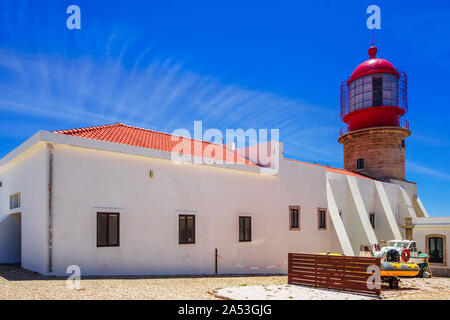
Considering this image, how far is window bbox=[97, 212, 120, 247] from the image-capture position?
12133 mm

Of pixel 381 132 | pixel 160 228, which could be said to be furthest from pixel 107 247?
pixel 381 132

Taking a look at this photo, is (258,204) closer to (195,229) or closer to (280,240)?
(280,240)

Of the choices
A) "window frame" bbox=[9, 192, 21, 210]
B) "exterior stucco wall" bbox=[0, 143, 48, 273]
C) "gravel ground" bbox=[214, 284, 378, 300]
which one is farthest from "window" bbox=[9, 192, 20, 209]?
"gravel ground" bbox=[214, 284, 378, 300]

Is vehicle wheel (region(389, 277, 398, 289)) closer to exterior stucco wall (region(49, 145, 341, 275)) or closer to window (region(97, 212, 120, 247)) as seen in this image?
exterior stucco wall (region(49, 145, 341, 275))

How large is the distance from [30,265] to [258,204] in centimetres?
1004

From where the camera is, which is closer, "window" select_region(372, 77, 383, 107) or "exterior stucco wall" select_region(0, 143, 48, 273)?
"exterior stucco wall" select_region(0, 143, 48, 273)

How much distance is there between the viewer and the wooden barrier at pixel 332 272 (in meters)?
10.3

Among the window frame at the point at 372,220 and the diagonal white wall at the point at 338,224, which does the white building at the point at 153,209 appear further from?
the window frame at the point at 372,220

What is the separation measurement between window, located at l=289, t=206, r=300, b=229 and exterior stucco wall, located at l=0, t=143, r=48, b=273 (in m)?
12.2

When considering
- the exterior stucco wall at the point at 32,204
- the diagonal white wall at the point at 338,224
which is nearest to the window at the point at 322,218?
the diagonal white wall at the point at 338,224

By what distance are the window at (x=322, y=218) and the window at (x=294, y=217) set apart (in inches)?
75.9

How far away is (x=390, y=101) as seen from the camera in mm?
29484

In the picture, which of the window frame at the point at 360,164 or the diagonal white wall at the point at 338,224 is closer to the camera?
the diagonal white wall at the point at 338,224

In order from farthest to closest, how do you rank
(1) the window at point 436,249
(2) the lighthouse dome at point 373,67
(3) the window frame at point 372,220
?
(2) the lighthouse dome at point 373,67 → (3) the window frame at point 372,220 → (1) the window at point 436,249
